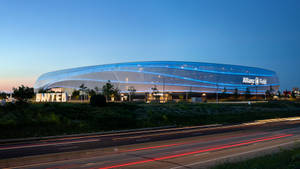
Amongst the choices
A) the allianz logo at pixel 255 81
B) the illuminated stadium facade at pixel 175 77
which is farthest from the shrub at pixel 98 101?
the allianz logo at pixel 255 81

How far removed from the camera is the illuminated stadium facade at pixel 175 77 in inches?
4439

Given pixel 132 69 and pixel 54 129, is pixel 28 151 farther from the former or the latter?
pixel 132 69

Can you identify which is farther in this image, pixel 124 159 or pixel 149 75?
pixel 149 75

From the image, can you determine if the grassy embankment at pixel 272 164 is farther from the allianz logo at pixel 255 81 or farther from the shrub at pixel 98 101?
the allianz logo at pixel 255 81

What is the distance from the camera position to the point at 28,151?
15.7 metres

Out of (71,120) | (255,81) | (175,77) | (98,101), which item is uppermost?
(175,77)

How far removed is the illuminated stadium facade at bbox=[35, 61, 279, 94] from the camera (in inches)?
4439

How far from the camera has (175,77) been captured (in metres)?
113

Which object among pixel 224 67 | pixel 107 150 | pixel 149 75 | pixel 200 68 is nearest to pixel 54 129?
pixel 107 150

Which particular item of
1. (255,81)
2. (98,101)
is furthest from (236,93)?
(98,101)

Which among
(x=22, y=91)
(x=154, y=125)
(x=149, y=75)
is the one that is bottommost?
(x=154, y=125)

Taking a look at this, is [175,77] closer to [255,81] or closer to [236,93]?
[236,93]

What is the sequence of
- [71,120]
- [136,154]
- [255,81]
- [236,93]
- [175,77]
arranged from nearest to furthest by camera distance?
[136,154]
[71,120]
[236,93]
[175,77]
[255,81]

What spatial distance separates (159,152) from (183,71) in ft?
331
